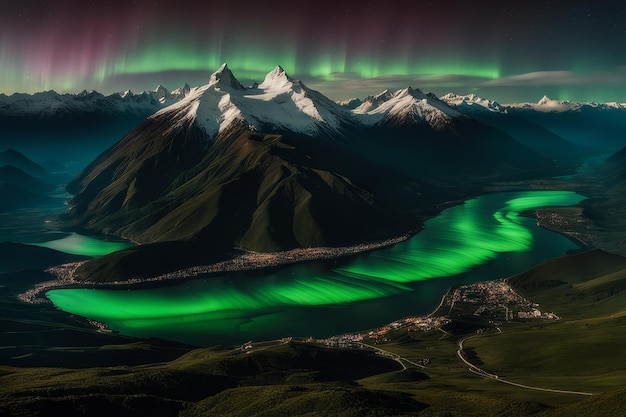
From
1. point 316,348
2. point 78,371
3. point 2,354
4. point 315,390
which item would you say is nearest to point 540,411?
point 315,390

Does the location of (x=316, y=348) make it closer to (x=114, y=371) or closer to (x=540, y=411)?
(x=114, y=371)

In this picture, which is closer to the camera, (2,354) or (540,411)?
(540,411)

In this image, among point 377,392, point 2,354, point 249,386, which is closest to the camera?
point 377,392

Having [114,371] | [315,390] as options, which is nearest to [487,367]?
[315,390]

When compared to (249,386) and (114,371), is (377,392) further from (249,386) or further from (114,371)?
(114,371)

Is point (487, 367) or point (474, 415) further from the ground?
point (474, 415)

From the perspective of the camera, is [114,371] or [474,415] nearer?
[474,415]

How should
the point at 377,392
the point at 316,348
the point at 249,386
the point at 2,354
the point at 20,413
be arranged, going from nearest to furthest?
the point at 20,413 → the point at 377,392 → the point at 249,386 → the point at 2,354 → the point at 316,348

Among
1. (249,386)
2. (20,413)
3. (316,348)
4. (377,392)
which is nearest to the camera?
(20,413)

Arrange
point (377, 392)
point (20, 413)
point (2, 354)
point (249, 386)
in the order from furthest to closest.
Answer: point (2, 354) < point (249, 386) < point (377, 392) < point (20, 413)
